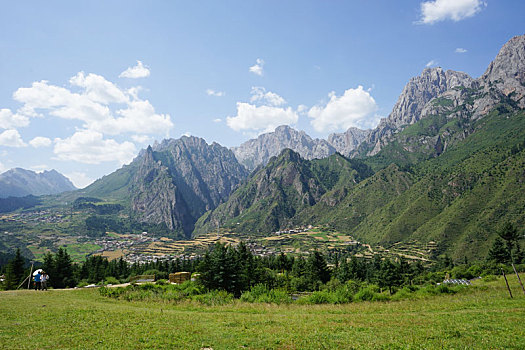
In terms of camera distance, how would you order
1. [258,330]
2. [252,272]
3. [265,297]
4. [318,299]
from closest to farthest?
[258,330], [318,299], [265,297], [252,272]

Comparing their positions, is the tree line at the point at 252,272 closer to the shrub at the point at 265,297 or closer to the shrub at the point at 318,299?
the shrub at the point at 265,297

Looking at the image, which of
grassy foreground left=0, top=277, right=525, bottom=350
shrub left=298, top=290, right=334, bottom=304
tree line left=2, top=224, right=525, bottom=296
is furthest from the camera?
tree line left=2, top=224, right=525, bottom=296

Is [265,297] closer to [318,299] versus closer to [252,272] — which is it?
[318,299]

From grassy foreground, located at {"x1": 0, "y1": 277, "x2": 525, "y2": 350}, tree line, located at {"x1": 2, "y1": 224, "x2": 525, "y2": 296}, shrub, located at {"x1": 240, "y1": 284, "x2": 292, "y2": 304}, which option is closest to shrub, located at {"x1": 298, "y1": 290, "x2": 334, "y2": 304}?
shrub, located at {"x1": 240, "y1": 284, "x2": 292, "y2": 304}

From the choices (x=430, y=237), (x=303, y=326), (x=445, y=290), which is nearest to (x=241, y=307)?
(x=303, y=326)

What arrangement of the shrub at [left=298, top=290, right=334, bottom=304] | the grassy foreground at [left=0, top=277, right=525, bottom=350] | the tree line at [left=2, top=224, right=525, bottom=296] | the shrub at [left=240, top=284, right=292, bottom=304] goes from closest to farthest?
the grassy foreground at [left=0, top=277, right=525, bottom=350] → the shrub at [left=298, top=290, right=334, bottom=304] → the shrub at [left=240, top=284, right=292, bottom=304] → the tree line at [left=2, top=224, right=525, bottom=296]

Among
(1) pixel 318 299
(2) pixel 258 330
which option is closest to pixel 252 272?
(1) pixel 318 299

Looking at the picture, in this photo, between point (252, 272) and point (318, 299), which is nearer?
point (318, 299)

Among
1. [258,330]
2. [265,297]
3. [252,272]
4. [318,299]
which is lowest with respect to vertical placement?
[252,272]

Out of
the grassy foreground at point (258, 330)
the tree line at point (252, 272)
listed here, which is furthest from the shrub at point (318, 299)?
the tree line at point (252, 272)

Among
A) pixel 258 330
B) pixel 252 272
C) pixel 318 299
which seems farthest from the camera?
pixel 252 272

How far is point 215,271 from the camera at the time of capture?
39.6 metres

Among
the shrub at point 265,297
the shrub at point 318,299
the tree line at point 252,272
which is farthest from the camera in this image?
the tree line at point 252,272

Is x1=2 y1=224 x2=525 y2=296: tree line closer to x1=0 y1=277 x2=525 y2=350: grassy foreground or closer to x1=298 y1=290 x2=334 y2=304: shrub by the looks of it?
x1=298 y1=290 x2=334 y2=304: shrub
